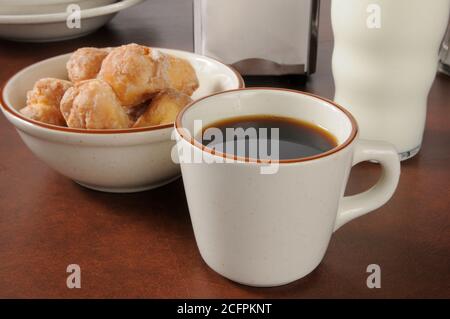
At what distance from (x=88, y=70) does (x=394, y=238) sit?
→ 1.11 ft

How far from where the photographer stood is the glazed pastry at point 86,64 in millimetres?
647

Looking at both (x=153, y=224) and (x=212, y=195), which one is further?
(x=153, y=224)

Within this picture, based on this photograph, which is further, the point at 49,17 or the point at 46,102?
the point at 49,17

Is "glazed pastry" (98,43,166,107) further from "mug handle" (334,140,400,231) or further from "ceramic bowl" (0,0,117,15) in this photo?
"ceramic bowl" (0,0,117,15)

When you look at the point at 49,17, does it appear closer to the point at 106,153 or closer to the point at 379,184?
the point at 106,153

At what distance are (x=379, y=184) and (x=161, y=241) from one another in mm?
191

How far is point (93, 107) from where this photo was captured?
58 cm

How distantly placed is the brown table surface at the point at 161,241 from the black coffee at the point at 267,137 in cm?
10

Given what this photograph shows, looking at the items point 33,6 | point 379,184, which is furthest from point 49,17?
point 379,184

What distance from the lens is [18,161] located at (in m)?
0.69

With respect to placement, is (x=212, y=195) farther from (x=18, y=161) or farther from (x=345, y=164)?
(x=18, y=161)

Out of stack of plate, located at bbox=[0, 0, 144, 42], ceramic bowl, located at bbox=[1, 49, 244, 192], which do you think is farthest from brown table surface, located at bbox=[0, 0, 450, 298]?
stack of plate, located at bbox=[0, 0, 144, 42]

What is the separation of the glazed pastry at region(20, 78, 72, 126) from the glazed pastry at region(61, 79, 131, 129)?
1.1 inches
